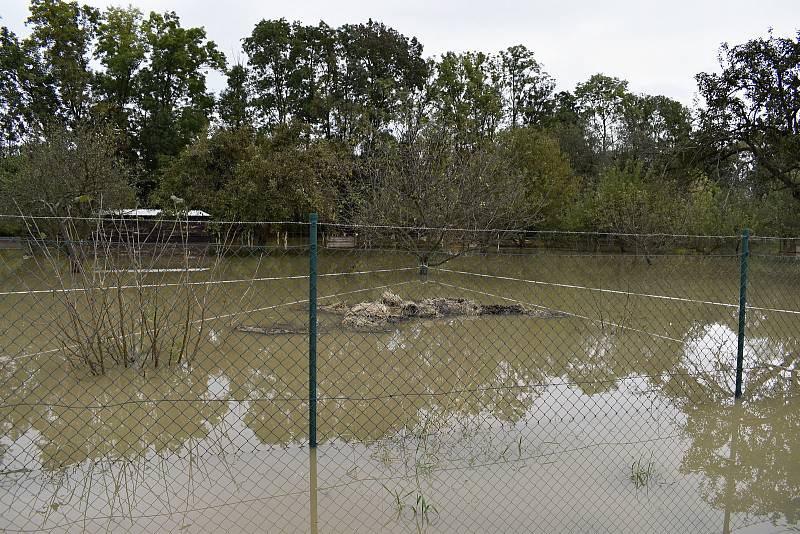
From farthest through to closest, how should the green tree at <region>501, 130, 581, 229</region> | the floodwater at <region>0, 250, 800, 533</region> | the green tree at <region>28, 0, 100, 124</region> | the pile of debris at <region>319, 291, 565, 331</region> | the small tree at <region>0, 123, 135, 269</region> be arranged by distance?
the green tree at <region>28, 0, 100, 124</region> < the green tree at <region>501, 130, 581, 229</region> < the small tree at <region>0, 123, 135, 269</region> < the pile of debris at <region>319, 291, 565, 331</region> < the floodwater at <region>0, 250, 800, 533</region>

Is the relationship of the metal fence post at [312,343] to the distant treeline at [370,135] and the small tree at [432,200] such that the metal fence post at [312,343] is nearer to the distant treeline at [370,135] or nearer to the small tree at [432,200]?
the distant treeline at [370,135]

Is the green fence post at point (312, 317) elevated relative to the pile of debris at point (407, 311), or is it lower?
elevated

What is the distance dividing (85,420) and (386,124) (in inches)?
960

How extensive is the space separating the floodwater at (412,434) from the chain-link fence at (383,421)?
19 mm

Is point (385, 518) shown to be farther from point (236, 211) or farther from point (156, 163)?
point (156, 163)

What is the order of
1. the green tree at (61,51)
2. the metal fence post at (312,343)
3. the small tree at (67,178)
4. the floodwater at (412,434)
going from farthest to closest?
1. the green tree at (61,51)
2. the small tree at (67,178)
3. the metal fence post at (312,343)
4. the floodwater at (412,434)

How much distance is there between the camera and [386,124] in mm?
27875

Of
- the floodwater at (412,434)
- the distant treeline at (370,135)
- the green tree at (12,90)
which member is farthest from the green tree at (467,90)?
the floodwater at (412,434)

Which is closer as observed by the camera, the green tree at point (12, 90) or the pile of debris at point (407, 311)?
the pile of debris at point (407, 311)

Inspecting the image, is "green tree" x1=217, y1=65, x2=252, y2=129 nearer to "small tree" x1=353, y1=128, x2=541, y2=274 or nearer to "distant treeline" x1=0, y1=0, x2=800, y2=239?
"distant treeline" x1=0, y1=0, x2=800, y2=239

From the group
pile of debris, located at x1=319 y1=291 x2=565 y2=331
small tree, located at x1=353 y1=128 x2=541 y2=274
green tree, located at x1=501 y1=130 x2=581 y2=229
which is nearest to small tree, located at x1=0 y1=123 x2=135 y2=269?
small tree, located at x1=353 y1=128 x2=541 y2=274

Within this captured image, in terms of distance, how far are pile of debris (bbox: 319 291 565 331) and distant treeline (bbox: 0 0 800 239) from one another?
12.5 feet

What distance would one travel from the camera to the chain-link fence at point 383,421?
3340 mm

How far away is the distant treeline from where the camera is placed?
52.5ft
